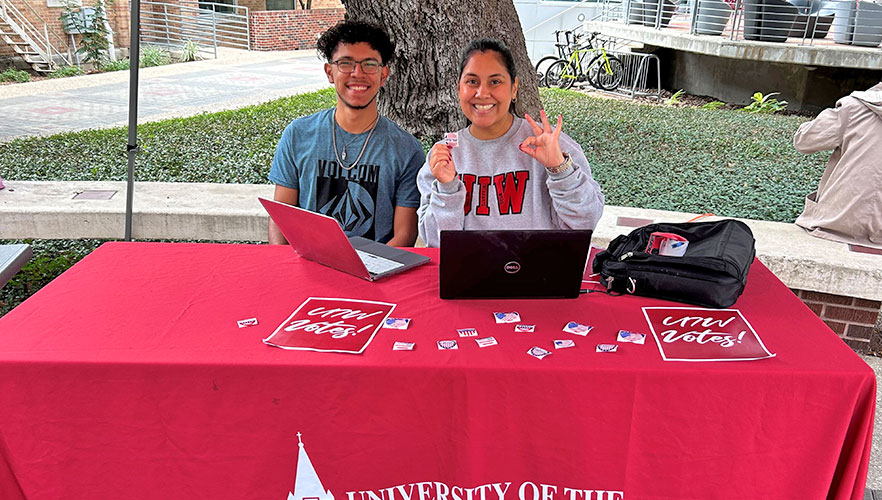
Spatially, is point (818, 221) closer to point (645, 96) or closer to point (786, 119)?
point (786, 119)

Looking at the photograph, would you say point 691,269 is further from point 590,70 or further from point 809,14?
point 590,70

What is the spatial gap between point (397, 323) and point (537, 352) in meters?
0.42

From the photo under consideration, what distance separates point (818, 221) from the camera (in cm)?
399

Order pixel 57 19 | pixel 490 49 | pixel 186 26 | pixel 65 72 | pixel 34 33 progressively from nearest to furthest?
1. pixel 490 49
2. pixel 65 72
3. pixel 34 33
4. pixel 57 19
5. pixel 186 26

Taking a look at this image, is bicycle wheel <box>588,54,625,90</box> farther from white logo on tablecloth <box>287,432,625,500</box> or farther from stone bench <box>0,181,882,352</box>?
white logo on tablecloth <box>287,432,625,500</box>

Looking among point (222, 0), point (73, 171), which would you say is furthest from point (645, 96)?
point (222, 0)

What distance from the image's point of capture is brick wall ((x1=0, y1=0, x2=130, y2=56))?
14.2 m

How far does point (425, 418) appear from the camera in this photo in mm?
1822

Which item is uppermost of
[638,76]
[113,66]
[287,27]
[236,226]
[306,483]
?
[287,27]

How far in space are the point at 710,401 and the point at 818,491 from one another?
0.42 metres

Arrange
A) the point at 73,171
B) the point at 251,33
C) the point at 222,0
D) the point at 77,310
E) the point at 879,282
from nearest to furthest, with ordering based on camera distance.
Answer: the point at 77,310 → the point at 879,282 → the point at 73,171 → the point at 251,33 → the point at 222,0

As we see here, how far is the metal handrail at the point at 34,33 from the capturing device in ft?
46.0

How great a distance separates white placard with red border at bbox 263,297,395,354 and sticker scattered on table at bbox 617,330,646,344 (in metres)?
0.67

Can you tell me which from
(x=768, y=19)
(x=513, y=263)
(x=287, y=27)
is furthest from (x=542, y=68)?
(x=513, y=263)
